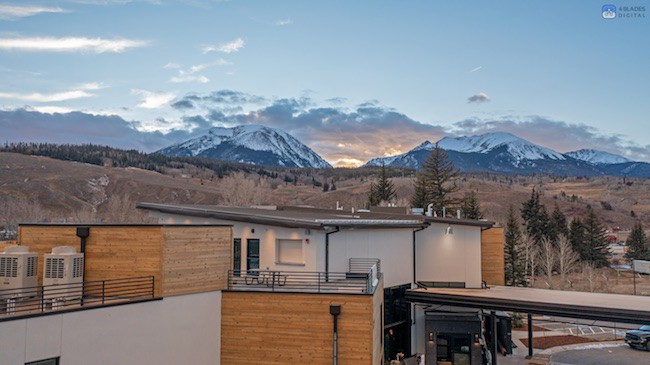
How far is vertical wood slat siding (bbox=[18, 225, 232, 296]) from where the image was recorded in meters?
14.1

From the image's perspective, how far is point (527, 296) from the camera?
20.4 meters

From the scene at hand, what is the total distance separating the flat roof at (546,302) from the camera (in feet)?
55.8

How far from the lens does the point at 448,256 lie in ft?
76.7

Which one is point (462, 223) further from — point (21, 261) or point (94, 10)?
point (94, 10)

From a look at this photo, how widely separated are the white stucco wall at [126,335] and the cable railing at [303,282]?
5.27 ft

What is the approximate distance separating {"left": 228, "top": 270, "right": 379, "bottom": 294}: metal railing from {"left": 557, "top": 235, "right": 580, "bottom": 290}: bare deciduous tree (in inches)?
1227

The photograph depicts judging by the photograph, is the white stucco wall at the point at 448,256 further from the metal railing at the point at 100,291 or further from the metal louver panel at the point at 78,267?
the metal louver panel at the point at 78,267

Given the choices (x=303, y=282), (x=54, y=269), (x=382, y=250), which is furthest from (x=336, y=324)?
(x=54, y=269)

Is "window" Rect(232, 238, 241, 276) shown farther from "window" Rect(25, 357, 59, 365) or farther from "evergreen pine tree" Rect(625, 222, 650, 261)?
"evergreen pine tree" Rect(625, 222, 650, 261)

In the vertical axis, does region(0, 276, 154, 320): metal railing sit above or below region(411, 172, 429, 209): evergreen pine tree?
below

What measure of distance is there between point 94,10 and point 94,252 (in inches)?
686

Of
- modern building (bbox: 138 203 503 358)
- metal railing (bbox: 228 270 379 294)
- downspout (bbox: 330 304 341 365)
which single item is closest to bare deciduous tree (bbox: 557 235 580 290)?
modern building (bbox: 138 203 503 358)

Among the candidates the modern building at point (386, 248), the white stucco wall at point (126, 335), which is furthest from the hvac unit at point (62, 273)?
the modern building at point (386, 248)

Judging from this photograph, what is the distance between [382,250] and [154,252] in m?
9.99
